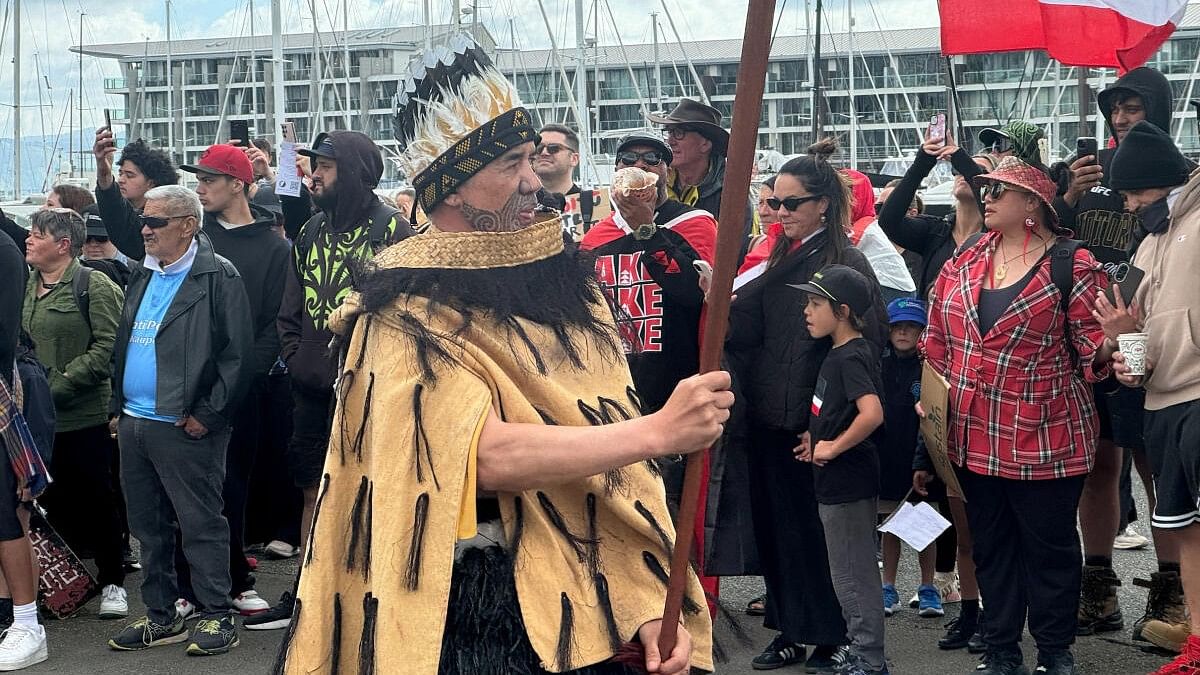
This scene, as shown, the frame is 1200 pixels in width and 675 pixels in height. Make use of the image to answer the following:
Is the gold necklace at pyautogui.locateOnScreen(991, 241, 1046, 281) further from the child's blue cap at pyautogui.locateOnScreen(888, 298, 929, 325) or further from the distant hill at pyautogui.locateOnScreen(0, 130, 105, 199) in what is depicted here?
the distant hill at pyautogui.locateOnScreen(0, 130, 105, 199)

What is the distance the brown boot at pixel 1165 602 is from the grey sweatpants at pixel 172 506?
4.19 metres

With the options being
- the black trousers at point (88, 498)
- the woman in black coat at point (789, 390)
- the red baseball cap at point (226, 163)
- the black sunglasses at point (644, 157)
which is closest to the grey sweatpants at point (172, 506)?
the black trousers at point (88, 498)

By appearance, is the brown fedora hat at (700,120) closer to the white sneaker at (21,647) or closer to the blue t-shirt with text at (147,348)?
the blue t-shirt with text at (147,348)

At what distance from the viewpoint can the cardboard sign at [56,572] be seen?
7.27 m

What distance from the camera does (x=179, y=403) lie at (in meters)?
6.54

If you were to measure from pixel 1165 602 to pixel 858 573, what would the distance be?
155 centimetres

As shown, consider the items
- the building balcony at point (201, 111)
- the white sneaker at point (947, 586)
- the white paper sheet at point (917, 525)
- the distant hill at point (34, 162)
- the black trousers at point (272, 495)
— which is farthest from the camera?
the building balcony at point (201, 111)

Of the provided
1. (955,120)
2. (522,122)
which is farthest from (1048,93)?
(522,122)

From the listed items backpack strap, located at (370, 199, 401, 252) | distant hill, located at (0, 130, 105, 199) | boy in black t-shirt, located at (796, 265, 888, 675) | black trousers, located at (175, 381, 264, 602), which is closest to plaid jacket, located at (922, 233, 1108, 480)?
boy in black t-shirt, located at (796, 265, 888, 675)

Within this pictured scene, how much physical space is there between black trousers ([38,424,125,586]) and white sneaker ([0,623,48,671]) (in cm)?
95

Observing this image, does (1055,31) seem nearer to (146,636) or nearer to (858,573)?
(858,573)

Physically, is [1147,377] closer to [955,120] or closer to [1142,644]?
[1142,644]

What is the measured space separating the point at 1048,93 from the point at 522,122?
317ft

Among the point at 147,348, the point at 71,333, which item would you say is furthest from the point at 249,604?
the point at 71,333
